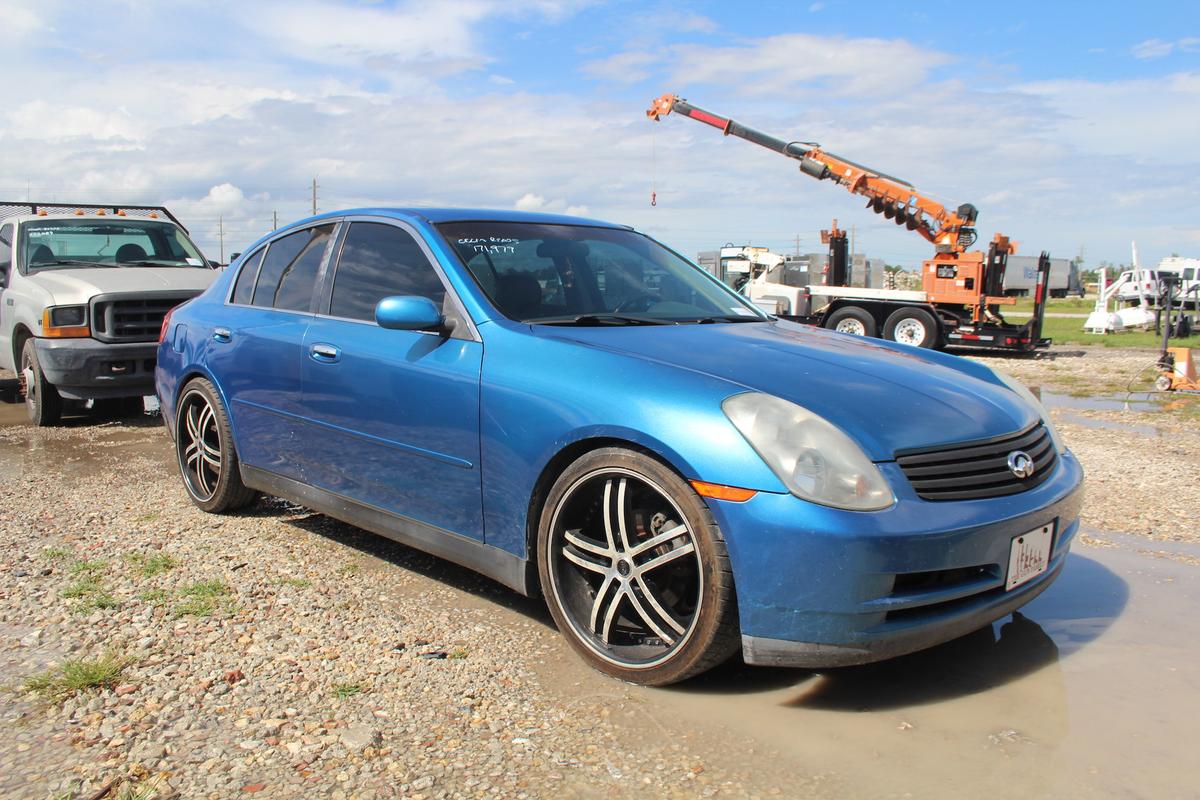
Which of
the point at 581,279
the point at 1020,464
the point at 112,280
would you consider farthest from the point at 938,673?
the point at 112,280

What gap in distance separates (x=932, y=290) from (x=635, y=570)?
1817 centimetres

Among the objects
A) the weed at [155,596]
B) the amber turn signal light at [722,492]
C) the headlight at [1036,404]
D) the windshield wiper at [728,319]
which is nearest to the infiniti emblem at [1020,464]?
the headlight at [1036,404]

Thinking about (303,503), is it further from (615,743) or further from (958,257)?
(958,257)

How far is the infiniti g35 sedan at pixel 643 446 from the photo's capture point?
2830 millimetres

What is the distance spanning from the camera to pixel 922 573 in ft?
9.41

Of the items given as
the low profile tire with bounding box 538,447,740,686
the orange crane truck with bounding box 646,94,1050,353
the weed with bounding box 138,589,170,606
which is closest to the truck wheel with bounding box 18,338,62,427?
the weed with bounding box 138,589,170,606

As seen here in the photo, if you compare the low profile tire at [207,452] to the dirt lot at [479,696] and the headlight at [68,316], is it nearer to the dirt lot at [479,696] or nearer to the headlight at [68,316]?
the dirt lot at [479,696]

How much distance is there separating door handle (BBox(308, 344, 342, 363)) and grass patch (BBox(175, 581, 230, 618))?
1048 millimetres

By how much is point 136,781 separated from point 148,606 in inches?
58.5

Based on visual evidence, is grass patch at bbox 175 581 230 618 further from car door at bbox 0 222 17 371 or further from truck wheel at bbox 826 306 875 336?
truck wheel at bbox 826 306 875 336

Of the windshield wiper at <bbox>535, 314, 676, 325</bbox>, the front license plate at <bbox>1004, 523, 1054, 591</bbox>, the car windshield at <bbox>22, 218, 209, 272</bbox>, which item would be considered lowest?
the front license plate at <bbox>1004, 523, 1054, 591</bbox>

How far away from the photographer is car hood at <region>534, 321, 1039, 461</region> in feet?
9.87

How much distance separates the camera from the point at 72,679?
3.13 metres

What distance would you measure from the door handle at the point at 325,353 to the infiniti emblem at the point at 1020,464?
2.67 m
